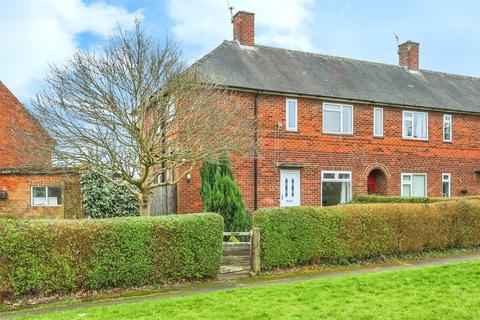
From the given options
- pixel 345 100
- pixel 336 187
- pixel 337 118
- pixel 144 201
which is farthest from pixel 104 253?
pixel 345 100

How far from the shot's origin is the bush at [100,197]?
14.6 metres

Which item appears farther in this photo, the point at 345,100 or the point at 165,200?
the point at 345,100

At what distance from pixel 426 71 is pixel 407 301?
21.7 meters

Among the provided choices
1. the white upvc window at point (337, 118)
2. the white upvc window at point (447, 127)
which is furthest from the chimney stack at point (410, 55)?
the white upvc window at point (337, 118)

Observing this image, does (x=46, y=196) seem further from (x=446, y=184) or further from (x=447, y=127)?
(x=447, y=127)

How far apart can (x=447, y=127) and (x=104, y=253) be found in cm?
1916

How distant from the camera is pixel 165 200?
16.9 meters

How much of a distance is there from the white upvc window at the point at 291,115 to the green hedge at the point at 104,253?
10035mm

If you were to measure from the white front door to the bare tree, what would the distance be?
651cm

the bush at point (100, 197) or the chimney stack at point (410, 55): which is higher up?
the chimney stack at point (410, 55)

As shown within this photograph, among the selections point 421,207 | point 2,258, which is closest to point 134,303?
point 2,258

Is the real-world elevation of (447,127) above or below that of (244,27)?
below

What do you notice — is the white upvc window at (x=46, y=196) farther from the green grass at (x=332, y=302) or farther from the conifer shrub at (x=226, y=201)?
the green grass at (x=332, y=302)

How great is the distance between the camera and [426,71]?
1025 inches
